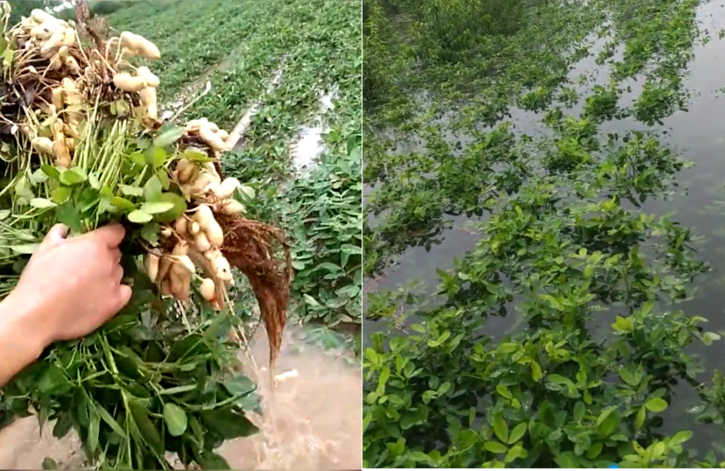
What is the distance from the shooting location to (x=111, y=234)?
2.44 feet

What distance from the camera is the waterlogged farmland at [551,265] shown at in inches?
23.5

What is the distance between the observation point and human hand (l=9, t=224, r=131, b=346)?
2.30 ft

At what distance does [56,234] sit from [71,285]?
8cm

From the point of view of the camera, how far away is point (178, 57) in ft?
7.48

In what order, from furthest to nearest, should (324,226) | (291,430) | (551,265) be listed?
1. (324,226)
2. (291,430)
3. (551,265)

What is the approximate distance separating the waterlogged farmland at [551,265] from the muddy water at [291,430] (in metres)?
0.25

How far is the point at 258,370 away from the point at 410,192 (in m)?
0.47

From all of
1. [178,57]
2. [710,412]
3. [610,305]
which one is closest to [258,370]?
[610,305]

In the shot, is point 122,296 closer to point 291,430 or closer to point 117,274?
point 117,274

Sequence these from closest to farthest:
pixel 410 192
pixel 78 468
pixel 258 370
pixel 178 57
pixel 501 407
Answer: pixel 501 407 → pixel 78 468 → pixel 258 370 → pixel 410 192 → pixel 178 57

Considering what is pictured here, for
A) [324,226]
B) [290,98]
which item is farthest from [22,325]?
[290,98]

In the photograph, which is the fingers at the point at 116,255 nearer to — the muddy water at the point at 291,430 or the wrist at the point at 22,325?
the wrist at the point at 22,325

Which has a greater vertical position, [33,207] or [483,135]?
[33,207]

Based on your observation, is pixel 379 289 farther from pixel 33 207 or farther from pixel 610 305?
pixel 33 207
